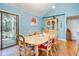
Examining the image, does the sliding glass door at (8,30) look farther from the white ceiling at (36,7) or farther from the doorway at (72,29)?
the doorway at (72,29)

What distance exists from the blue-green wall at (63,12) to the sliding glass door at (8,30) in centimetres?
68

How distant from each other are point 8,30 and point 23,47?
1.48 feet

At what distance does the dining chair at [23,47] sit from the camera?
7.13 feet

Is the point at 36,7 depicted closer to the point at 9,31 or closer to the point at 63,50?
the point at 9,31

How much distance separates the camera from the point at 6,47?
2104mm

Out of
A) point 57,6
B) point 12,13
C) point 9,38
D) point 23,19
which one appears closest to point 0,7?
point 12,13

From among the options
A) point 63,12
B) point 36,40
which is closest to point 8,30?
point 36,40

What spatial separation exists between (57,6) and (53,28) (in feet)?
1.47

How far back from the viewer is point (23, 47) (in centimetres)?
220

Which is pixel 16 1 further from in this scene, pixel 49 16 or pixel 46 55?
pixel 46 55

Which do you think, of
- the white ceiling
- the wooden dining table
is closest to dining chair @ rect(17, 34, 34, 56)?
the wooden dining table

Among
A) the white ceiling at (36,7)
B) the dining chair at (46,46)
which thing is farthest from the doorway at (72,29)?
the white ceiling at (36,7)

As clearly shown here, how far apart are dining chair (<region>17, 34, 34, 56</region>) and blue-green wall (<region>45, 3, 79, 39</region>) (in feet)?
2.13

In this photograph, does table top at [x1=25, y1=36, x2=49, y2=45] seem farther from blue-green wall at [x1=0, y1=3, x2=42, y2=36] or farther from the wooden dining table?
blue-green wall at [x1=0, y1=3, x2=42, y2=36]
